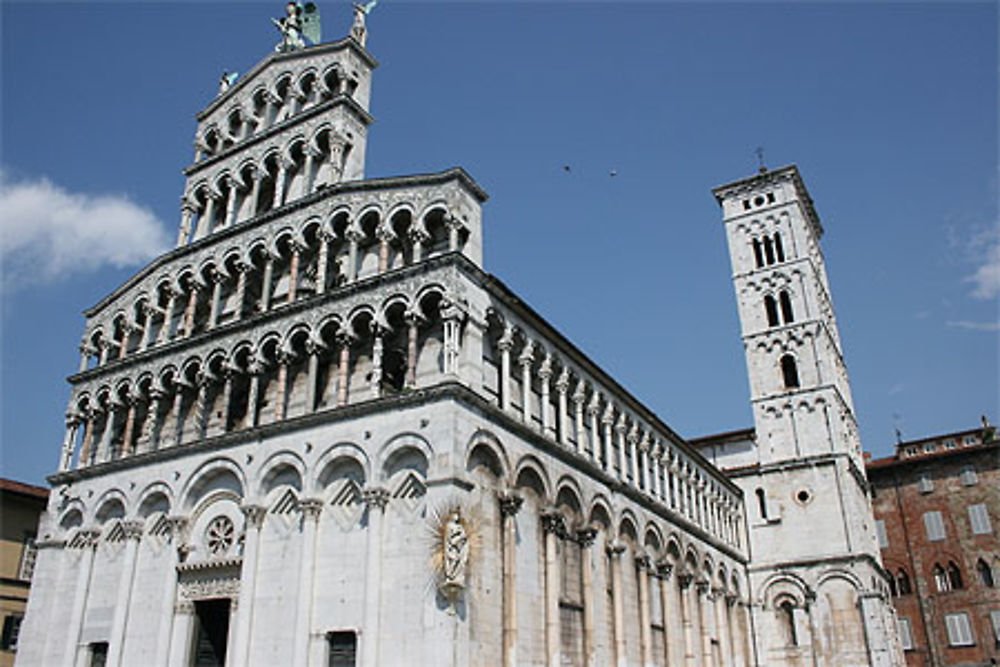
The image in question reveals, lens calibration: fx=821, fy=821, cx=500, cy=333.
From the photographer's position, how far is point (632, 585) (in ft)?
90.1

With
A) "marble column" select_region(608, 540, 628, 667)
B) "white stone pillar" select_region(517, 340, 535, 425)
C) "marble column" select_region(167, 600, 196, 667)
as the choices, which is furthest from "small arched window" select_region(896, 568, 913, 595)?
"marble column" select_region(167, 600, 196, 667)

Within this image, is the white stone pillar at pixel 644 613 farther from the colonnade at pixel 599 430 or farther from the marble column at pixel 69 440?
the marble column at pixel 69 440

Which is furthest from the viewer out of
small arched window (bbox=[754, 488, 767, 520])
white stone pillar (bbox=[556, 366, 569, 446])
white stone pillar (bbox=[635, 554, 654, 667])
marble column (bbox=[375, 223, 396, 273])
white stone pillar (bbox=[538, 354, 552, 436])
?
small arched window (bbox=[754, 488, 767, 520])

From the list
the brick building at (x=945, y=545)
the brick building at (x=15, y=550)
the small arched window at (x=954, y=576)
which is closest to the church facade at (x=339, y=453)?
the brick building at (x=15, y=550)

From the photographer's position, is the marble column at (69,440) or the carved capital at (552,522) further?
the marble column at (69,440)

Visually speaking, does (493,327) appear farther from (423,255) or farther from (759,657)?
(759,657)

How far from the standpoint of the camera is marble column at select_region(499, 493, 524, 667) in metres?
19.3

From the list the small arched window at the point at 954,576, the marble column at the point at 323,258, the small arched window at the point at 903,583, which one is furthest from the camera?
the small arched window at the point at 903,583

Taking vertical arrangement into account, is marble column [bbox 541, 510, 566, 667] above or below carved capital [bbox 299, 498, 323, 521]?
below

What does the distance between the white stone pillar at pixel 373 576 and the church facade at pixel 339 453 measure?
0.05 metres

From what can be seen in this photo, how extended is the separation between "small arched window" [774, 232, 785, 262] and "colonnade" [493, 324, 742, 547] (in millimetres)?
14294

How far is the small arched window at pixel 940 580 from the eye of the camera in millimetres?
44594

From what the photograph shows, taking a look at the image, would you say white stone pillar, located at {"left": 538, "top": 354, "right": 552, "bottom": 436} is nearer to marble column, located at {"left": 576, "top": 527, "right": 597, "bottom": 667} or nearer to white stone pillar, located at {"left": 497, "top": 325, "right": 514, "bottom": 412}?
white stone pillar, located at {"left": 497, "top": 325, "right": 514, "bottom": 412}

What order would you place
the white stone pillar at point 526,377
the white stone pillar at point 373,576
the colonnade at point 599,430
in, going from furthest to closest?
the colonnade at point 599,430, the white stone pillar at point 526,377, the white stone pillar at point 373,576
